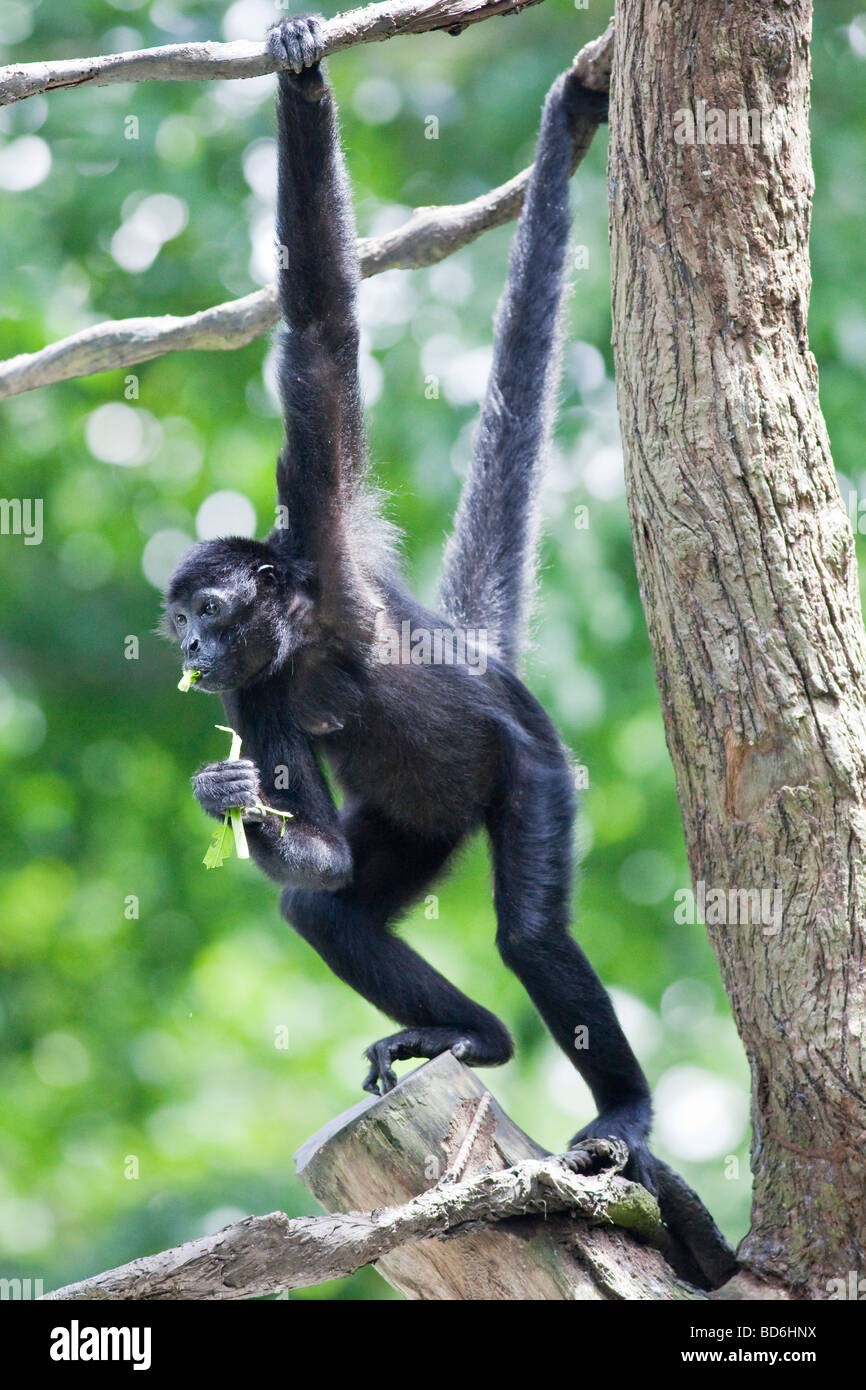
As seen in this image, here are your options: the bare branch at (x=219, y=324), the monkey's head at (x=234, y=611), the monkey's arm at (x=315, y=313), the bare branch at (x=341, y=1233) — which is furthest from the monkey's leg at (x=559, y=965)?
the bare branch at (x=219, y=324)

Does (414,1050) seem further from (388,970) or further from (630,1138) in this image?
(630,1138)

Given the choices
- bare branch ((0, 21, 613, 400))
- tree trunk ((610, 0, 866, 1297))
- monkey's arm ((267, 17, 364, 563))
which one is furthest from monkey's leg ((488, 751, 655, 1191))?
bare branch ((0, 21, 613, 400))

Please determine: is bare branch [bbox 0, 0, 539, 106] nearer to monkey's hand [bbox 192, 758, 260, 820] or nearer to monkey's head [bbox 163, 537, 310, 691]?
monkey's head [bbox 163, 537, 310, 691]

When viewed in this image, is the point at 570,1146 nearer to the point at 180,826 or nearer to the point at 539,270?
the point at 539,270

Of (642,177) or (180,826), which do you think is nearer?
(642,177)

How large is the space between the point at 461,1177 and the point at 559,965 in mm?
1263

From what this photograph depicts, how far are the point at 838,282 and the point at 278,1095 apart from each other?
334 inches

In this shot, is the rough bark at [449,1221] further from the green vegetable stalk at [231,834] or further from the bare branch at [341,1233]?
the green vegetable stalk at [231,834]

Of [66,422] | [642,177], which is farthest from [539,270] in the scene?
[66,422]

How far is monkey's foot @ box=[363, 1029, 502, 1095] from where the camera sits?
597cm

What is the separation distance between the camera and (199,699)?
488 inches

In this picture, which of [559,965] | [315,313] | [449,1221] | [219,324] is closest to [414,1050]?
[559,965]

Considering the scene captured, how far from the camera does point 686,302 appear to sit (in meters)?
5.18

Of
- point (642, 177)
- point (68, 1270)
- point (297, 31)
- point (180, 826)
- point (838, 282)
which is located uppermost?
point (838, 282)
